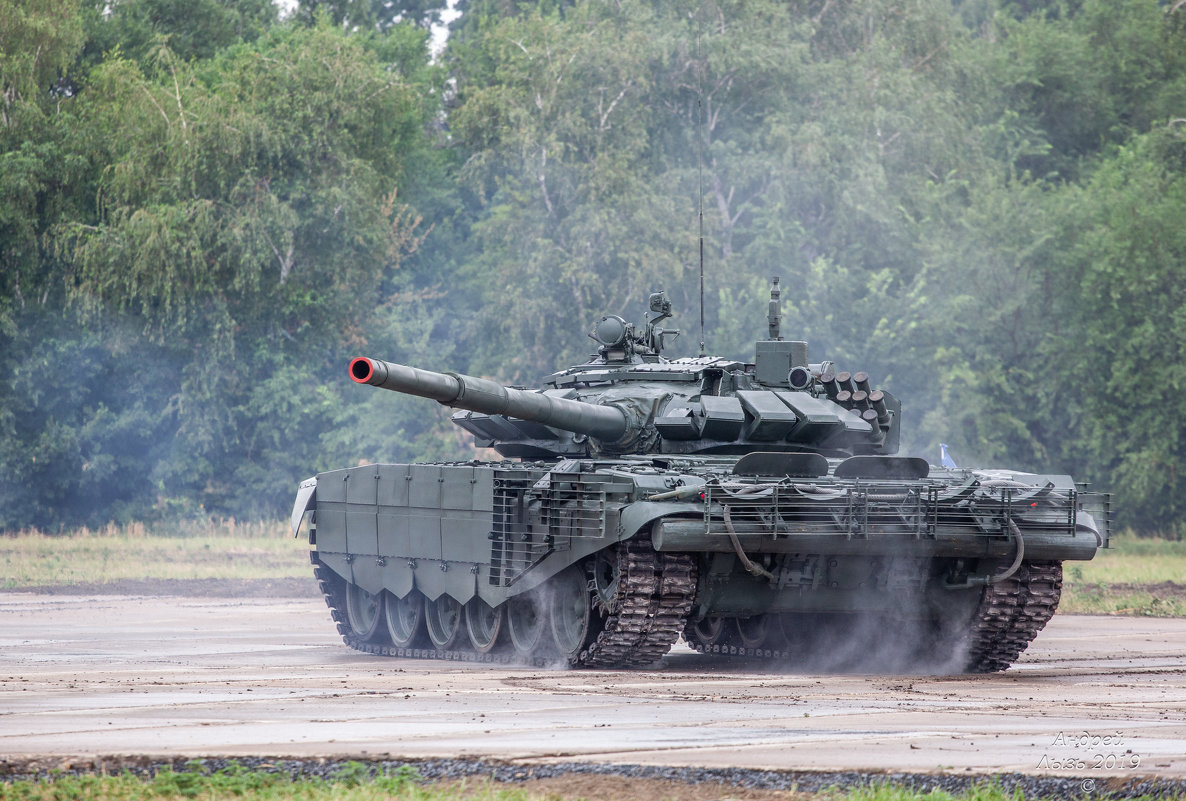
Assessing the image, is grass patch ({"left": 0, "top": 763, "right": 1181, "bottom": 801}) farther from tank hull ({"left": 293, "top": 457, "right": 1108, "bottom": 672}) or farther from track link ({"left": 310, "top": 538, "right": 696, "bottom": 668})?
track link ({"left": 310, "top": 538, "right": 696, "bottom": 668})

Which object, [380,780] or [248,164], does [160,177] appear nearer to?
[248,164]

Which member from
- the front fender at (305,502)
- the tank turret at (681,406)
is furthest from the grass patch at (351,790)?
the front fender at (305,502)

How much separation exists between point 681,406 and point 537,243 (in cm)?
2788

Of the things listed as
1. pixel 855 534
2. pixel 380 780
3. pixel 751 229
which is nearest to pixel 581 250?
pixel 751 229

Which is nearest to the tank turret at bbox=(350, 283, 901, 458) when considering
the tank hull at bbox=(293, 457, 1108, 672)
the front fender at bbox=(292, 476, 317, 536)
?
the tank hull at bbox=(293, 457, 1108, 672)

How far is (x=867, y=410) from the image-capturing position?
1822 centimetres

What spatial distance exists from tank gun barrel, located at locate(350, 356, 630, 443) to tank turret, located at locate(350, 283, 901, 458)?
14mm

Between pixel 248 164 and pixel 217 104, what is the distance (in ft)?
5.18

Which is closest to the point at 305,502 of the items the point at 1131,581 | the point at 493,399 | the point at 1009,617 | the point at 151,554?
the point at 493,399

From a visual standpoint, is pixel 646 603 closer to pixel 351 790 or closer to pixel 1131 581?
pixel 351 790

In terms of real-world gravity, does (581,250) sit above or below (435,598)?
above

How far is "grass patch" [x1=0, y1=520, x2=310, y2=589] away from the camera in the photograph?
30266mm

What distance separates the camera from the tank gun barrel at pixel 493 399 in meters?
14.3

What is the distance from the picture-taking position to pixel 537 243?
1761 inches
